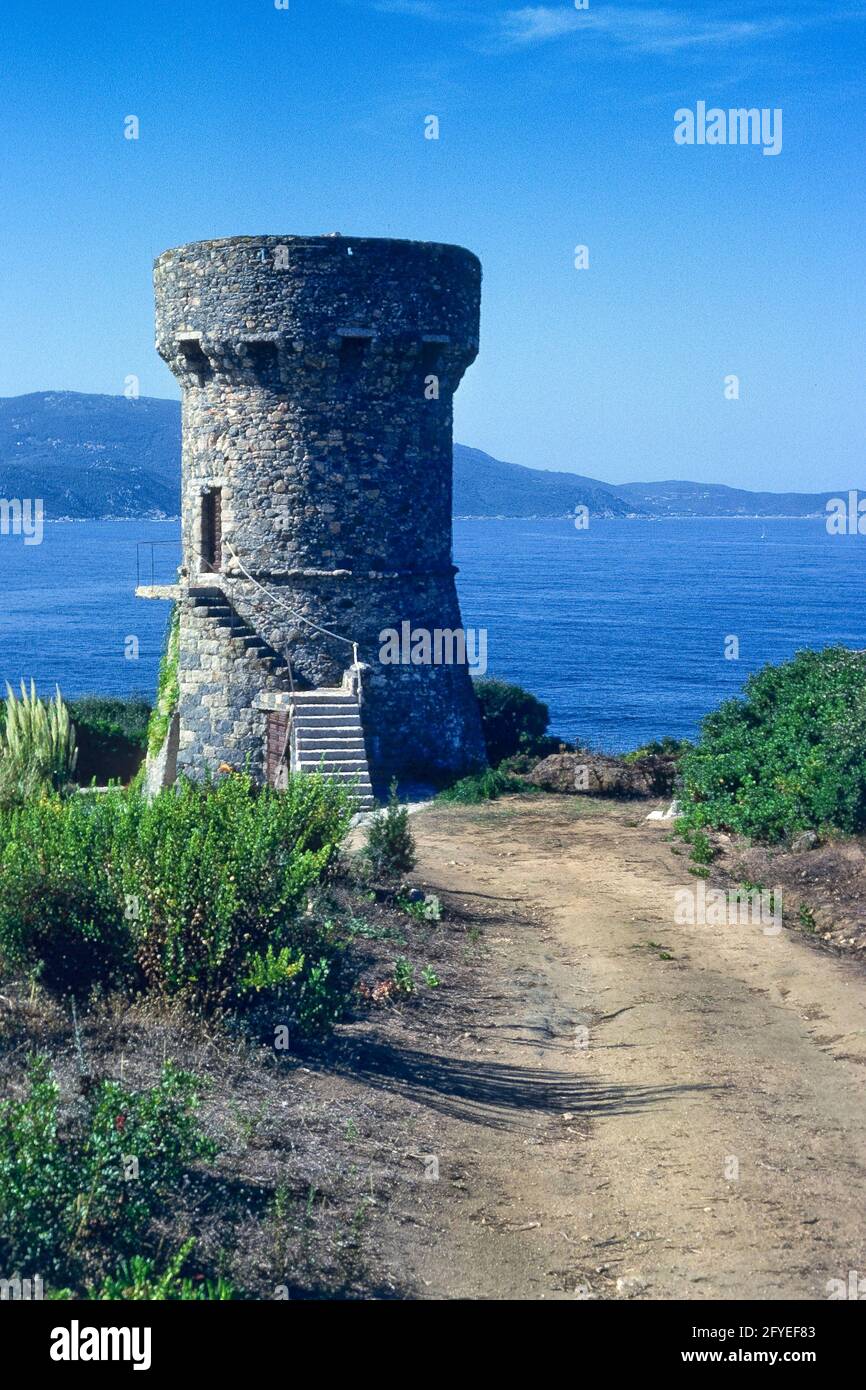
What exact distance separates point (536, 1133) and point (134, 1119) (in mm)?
2910

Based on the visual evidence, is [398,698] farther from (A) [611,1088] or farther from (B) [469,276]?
(A) [611,1088]

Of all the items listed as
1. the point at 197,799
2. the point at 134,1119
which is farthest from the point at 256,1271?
the point at 197,799

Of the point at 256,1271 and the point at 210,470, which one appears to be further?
the point at 210,470

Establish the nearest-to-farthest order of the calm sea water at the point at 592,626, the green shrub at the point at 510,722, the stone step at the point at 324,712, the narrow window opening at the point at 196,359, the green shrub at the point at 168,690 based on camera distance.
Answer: the stone step at the point at 324,712 < the narrow window opening at the point at 196,359 < the green shrub at the point at 168,690 < the green shrub at the point at 510,722 < the calm sea water at the point at 592,626

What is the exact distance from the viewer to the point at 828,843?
658 inches

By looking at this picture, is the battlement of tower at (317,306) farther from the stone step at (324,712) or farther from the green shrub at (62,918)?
the green shrub at (62,918)

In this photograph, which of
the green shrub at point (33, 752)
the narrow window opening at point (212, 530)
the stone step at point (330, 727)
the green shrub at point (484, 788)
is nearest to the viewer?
the green shrub at point (33, 752)

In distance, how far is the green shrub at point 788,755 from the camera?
55.4 feet

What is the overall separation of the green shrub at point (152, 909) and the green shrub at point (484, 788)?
1057 cm

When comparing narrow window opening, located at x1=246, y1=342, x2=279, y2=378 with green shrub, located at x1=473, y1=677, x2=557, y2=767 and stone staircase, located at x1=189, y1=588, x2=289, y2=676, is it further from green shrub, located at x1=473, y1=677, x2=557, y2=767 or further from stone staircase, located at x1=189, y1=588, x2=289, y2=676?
green shrub, located at x1=473, y1=677, x2=557, y2=767

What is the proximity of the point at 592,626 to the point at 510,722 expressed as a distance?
69791mm

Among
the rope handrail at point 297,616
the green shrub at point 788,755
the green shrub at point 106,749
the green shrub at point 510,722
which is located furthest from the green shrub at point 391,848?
the green shrub at point 106,749

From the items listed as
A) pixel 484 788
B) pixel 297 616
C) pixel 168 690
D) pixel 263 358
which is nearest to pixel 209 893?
pixel 484 788

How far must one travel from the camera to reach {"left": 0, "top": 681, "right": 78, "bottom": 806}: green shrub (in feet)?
57.4
